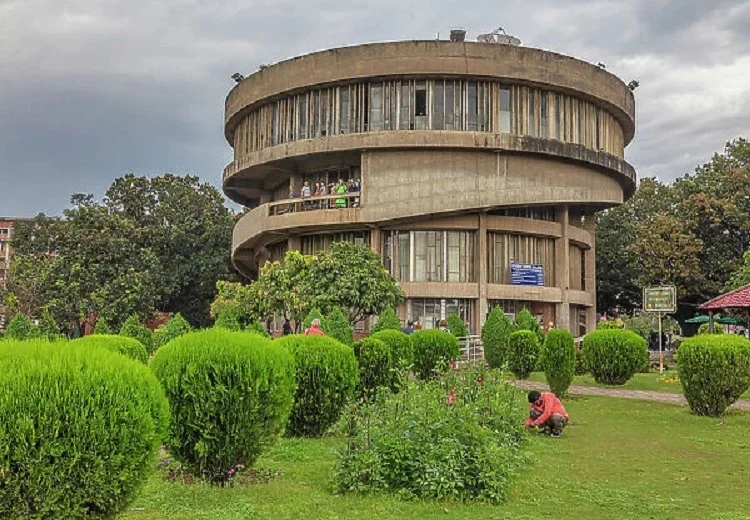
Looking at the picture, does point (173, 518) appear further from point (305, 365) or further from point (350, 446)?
point (305, 365)

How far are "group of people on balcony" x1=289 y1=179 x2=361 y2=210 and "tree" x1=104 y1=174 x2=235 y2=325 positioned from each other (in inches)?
610

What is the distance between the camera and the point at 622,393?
18547 millimetres

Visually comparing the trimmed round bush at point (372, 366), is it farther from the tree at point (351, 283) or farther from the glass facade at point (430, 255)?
the glass facade at point (430, 255)

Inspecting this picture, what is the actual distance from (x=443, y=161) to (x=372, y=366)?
21698mm

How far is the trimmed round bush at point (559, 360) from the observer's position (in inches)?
653

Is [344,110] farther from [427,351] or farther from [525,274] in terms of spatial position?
[427,351]

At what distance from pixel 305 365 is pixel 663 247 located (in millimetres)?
36186

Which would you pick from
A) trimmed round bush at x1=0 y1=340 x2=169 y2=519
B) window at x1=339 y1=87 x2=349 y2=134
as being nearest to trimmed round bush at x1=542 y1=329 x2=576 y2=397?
trimmed round bush at x1=0 y1=340 x2=169 y2=519

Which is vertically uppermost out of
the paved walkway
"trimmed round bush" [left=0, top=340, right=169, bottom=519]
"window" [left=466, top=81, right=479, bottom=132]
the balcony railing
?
"window" [left=466, top=81, right=479, bottom=132]

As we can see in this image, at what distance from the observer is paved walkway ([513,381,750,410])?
17219 millimetres

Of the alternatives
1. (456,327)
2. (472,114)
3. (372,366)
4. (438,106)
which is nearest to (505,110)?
(472,114)

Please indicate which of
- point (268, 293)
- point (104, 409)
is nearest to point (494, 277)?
point (268, 293)

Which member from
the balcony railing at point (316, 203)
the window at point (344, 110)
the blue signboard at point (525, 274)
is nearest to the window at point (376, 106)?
the window at point (344, 110)

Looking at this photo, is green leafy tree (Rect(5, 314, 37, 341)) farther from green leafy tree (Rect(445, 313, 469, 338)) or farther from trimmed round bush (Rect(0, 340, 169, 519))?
trimmed round bush (Rect(0, 340, 169, 519))
